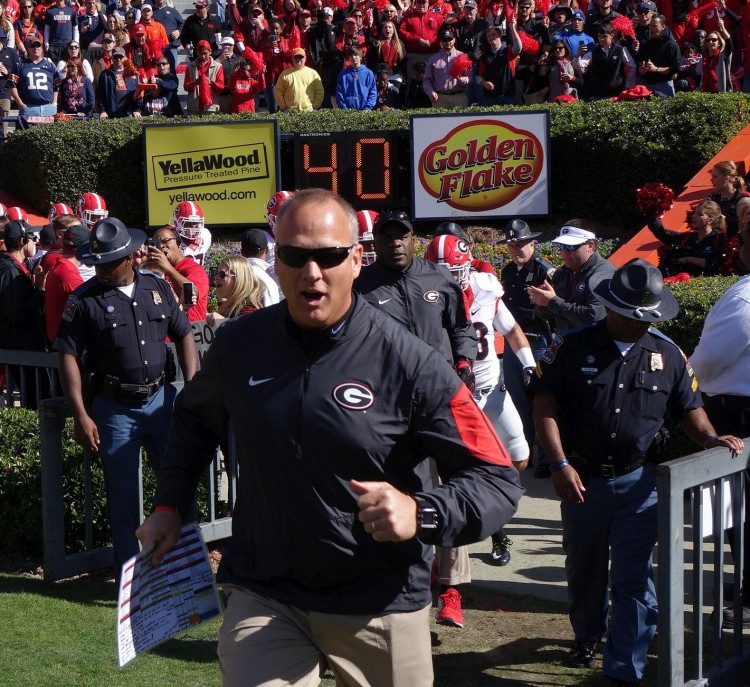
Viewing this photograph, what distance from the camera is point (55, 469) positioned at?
267 inches

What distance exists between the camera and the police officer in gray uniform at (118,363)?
253 inches

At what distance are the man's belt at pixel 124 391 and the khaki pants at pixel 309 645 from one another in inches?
129

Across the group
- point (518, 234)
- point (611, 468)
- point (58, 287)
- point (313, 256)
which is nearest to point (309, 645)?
point (313, 256)

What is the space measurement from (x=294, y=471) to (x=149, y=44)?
19.0 m

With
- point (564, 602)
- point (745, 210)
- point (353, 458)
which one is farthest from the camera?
point (745, 210)

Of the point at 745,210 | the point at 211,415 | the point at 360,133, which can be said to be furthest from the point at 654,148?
the point at 211,415

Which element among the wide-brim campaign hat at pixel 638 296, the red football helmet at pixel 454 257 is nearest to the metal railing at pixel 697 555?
the wide-brim campaign hat at pixel 638 296

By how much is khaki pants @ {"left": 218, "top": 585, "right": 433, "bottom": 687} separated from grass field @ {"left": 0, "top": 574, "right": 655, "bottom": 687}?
213 cm

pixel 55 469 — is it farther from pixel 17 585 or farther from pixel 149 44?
pixel 149 44

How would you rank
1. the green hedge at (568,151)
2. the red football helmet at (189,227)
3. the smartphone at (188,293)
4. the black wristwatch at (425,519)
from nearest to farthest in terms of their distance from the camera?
the black wristwatch at (425,519)
the smartphone at (188,293)
the red football helmet at (189,227)
the green hedge at (568,151)

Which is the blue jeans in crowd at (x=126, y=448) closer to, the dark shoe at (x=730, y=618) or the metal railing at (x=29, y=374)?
the metal railing at (x=29, y=374)

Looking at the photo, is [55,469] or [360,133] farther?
[360,133]

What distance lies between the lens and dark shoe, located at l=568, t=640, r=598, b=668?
A: 552 centimetres

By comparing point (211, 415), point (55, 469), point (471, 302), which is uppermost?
point (211, 415)
